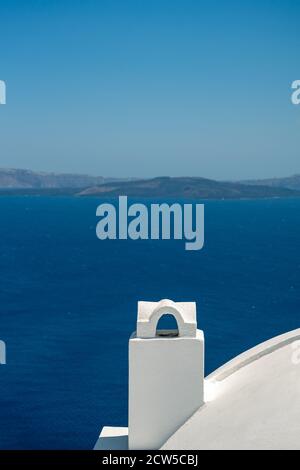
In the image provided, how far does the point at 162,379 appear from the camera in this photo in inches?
426

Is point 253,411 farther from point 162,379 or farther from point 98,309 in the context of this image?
point 98,309

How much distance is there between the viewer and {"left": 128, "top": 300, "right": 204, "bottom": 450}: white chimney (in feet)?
35.3

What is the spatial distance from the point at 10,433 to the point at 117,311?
101 ft

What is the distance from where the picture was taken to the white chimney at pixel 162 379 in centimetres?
1077

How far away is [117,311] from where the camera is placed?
69562 mm

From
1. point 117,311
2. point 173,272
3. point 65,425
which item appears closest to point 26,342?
point 117,311

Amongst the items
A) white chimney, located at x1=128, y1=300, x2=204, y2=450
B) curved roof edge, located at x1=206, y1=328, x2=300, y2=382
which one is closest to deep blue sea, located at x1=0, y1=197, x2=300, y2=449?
curved roof edge, located at x1=206, y1=328, x2=300, y2=382

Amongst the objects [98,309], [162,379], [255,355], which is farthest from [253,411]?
[98,309]

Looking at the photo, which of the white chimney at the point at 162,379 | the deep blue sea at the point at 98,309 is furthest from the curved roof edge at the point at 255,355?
the deep blue sea at the point at 98,309

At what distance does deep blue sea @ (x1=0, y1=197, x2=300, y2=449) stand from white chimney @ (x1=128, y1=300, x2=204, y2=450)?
2765cm

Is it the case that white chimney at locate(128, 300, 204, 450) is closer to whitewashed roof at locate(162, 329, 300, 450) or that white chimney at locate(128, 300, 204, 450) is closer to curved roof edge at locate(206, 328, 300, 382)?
whitewashed roof at locate(162, 329, 300, 450)

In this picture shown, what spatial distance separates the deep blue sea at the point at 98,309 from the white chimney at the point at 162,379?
27654mm

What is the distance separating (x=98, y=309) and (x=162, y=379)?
61.3 meters
